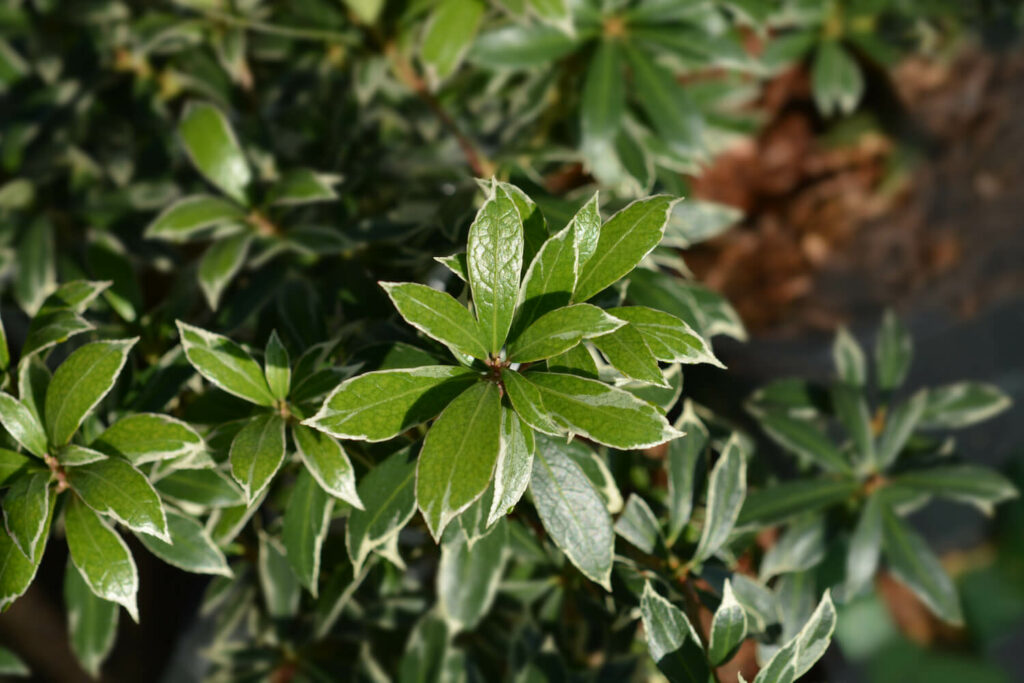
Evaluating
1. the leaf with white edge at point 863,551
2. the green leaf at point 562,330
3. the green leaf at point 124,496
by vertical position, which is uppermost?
the green leaf at point 562,330

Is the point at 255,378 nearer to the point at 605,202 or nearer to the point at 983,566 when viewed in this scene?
the point at 605,202

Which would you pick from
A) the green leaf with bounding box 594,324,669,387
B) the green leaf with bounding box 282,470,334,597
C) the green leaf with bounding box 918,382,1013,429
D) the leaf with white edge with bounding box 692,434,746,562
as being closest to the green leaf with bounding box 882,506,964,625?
the green leaf with bounding box 918,382,1013,429

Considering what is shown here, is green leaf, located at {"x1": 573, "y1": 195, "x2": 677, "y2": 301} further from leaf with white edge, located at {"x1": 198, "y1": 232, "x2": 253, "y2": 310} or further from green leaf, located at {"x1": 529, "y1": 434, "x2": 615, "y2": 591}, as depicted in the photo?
leaf with white edge, located at {"x1": 198, "y1": 232, "x2": 253, "y2": 310}

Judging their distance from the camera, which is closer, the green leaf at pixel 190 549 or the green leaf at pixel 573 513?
the green leaf at pixel 573 513

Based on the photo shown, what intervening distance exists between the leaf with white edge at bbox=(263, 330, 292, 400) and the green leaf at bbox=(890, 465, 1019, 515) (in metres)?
0.74

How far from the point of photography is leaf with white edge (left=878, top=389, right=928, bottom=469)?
1.03 meters

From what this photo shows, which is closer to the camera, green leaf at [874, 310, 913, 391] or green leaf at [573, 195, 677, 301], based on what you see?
green leaf at [573, 195, 677, 301]

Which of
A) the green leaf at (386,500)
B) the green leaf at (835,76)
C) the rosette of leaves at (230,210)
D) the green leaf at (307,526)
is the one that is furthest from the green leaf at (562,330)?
the green leaf at (835,76)

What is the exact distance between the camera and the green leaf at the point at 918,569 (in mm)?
977

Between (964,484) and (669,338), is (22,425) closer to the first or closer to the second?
(669,338)

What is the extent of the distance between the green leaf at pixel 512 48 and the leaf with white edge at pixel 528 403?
0.60m

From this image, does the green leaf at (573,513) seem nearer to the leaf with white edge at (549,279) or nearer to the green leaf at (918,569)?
the leaf with white edge at (549,279)

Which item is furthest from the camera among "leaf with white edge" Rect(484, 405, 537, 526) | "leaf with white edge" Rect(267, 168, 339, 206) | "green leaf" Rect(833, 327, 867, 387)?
"green leaf" Rect(833, 327, 867, 387)

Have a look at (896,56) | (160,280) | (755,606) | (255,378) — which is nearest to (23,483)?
(255,378)
